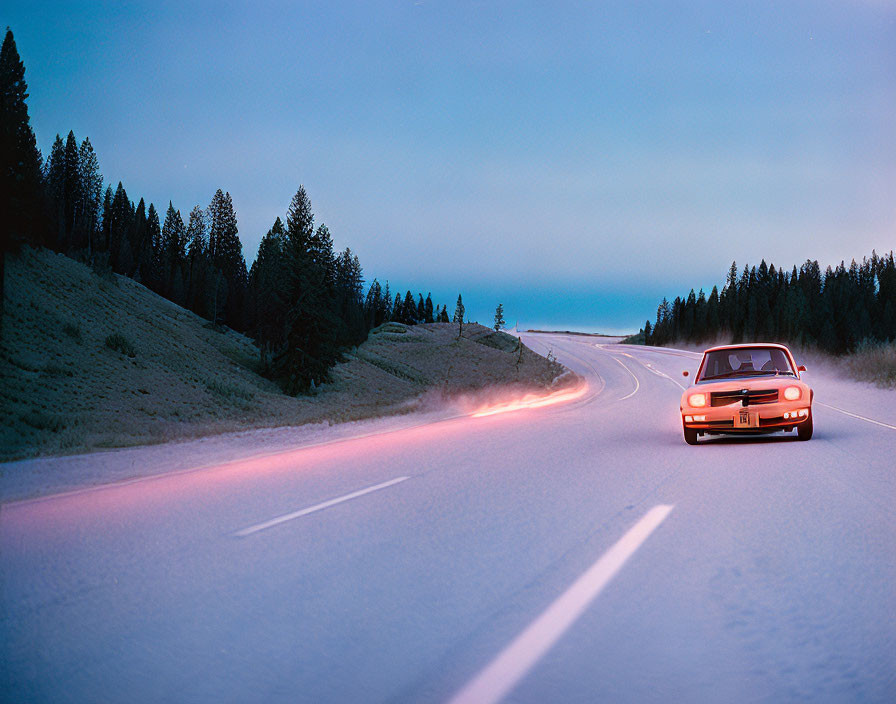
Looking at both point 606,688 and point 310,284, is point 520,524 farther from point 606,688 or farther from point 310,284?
point 310,284

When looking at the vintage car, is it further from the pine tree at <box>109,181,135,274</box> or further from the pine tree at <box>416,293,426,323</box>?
the pine tree at <box>416,293,426,323</box>

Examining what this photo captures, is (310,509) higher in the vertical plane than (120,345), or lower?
lower

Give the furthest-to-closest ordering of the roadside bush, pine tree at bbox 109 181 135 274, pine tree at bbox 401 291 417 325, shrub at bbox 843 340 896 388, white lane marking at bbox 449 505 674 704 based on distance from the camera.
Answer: pine tree at bbox 401 291 417 325 < pine tree at bbox 109 181 135 274 < the roadside bush < shrub at bbox 843 340 896 388 < white lane marking at bbox 449 505 674 704

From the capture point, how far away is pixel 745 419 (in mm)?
11594

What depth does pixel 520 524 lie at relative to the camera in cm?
609

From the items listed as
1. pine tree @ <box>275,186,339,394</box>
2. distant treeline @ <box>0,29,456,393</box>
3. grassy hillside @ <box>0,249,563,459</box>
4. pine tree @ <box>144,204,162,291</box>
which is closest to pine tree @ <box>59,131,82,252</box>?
distant treeline @ <box>0,29,456,393</box>

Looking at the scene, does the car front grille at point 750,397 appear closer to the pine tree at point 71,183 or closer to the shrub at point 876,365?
the shrub at point 876,365

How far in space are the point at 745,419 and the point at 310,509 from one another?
8.07 metres

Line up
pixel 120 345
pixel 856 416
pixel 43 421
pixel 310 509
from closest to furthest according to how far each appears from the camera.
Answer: pixel 310 509
pixel 856 416
pixel 43 421
pixel 120 345

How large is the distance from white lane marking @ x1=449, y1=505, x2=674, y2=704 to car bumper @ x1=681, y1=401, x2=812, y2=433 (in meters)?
6.94

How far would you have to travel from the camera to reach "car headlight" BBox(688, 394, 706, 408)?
39.0ft

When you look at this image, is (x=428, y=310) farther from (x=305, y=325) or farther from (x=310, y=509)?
(x=310, y=509)

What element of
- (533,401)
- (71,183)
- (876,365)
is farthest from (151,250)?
(876,365)

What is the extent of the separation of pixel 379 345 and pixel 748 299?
6378 cm
